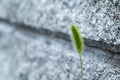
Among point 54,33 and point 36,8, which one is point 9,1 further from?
point 54,33

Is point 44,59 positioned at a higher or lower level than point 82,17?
lower

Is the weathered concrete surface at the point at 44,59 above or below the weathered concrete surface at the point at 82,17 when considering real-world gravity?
below

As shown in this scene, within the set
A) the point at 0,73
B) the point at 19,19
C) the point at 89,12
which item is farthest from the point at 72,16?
the point at 0,73

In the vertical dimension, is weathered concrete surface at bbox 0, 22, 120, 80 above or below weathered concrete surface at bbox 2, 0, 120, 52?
below

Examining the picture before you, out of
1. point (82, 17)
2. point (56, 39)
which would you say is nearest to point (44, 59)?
point (56, 39)

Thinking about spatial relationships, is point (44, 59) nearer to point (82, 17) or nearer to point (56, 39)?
point (56, 39)
